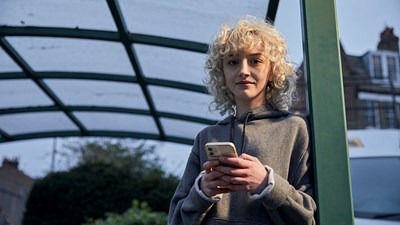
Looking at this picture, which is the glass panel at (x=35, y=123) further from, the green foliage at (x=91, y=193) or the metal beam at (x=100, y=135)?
the green foliage at (x=91, y=193)

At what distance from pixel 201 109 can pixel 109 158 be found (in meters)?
19.9

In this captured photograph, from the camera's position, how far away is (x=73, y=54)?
613 centimetres

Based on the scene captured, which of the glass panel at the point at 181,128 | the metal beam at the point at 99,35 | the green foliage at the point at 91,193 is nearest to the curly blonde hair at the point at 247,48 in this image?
the metal beam at the point at 99,35

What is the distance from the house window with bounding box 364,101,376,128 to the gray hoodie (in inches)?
963

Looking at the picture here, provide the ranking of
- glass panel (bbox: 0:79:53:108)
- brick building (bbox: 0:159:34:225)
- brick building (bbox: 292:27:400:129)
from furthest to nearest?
brick building (bbox: 292:27:400:129), brick building (bbox: 0:159:34:225), glass panel (bbox: 0:79:53:108)

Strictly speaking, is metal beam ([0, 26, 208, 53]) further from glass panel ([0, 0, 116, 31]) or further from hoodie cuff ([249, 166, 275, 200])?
hoodie cuff ([249, 166, 275, 200])

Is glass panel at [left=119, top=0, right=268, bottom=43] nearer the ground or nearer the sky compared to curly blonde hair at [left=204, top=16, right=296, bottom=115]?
nearer the sky

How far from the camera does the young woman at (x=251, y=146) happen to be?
190 cm

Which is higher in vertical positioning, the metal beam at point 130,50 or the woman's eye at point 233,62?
the metal beam at point 130,50

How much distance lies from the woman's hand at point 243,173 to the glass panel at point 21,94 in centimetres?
550

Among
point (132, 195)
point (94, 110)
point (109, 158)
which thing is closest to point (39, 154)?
point (109, 158)

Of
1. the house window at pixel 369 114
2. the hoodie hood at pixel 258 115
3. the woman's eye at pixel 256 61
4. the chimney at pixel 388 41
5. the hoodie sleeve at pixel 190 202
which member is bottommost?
the hoodie sleeve at pixel 190 202

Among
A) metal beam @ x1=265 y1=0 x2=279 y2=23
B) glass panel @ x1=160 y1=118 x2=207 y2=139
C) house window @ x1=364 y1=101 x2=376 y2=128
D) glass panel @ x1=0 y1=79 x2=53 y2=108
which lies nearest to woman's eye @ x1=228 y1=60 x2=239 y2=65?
metal beam @ x1=265 y1=0 x2=279 y2=23

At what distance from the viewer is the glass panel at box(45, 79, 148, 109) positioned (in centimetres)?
704
